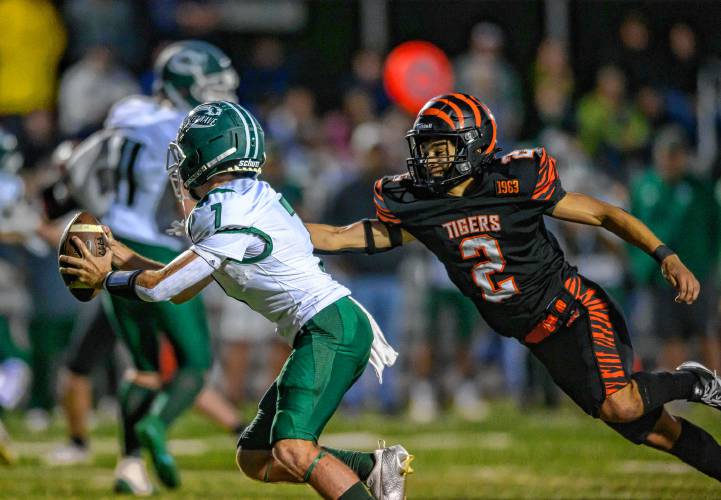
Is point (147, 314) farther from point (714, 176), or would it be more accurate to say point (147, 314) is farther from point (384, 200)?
point (714, 176)

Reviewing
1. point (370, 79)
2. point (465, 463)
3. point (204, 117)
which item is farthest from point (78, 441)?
point (370, 79)

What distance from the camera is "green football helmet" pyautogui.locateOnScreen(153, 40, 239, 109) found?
6.99 meters

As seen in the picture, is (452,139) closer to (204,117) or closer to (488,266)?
(488,266)

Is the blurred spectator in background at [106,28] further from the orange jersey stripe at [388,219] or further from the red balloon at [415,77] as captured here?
the orange jersey stripe at [388,219]

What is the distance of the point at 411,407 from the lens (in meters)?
11.6

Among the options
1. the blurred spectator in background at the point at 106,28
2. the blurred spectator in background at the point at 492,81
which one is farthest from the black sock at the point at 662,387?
the blurred spectator in background at the point at 106,28

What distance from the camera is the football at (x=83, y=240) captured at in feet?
15.8

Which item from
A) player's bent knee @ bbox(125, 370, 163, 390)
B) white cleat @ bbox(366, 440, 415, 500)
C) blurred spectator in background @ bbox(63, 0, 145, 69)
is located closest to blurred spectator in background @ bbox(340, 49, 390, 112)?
blurred spectator in background @ bbox(63, 0, 145, 69)

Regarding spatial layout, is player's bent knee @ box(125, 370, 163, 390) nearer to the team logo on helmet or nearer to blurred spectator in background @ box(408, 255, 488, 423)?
the team logo on helmet

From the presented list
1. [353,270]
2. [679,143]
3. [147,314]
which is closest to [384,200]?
[147,314]

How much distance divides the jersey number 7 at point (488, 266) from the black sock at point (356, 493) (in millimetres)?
1147

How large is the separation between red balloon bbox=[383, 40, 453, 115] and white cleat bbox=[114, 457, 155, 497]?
22.0ft

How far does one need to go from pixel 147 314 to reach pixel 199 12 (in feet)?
20.4

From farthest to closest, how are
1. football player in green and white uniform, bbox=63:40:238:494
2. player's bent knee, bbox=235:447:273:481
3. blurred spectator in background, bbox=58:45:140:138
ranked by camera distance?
1. blurred spectator in background, bbox=58:45:140:138
2. football player in green and white uniform, bbox=63:40:238:494
3. player's bent knee, bbox=235:447:273:481
